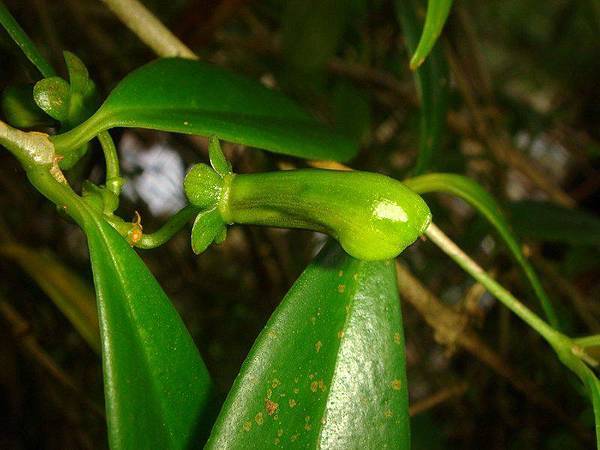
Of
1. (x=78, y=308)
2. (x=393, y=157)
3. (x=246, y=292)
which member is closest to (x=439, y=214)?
(x=393, y=157)

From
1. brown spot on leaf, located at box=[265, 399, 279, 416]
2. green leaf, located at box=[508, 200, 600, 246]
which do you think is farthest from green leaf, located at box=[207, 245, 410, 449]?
green leaf, located at box=[508, 200, 600, 246]

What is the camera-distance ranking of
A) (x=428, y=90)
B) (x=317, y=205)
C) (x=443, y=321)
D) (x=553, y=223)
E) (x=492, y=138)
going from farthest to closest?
(x=492, y=138) < (x=553, y=223) < (x=443, y=321) < (x=428, y=90) < (x=317, y=205)

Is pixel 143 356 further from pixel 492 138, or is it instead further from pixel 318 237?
pixel 318 237

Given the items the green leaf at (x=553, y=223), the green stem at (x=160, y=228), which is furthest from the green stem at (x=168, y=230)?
the green leaf at (x=553, y=223)

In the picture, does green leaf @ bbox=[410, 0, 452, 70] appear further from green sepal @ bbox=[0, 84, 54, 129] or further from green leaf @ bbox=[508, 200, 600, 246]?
green leaf @ bbox=[508, 200, 600, 246]

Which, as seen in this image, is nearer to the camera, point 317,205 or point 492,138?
point 317,205

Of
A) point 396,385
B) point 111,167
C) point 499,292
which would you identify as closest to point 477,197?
point 499,292
